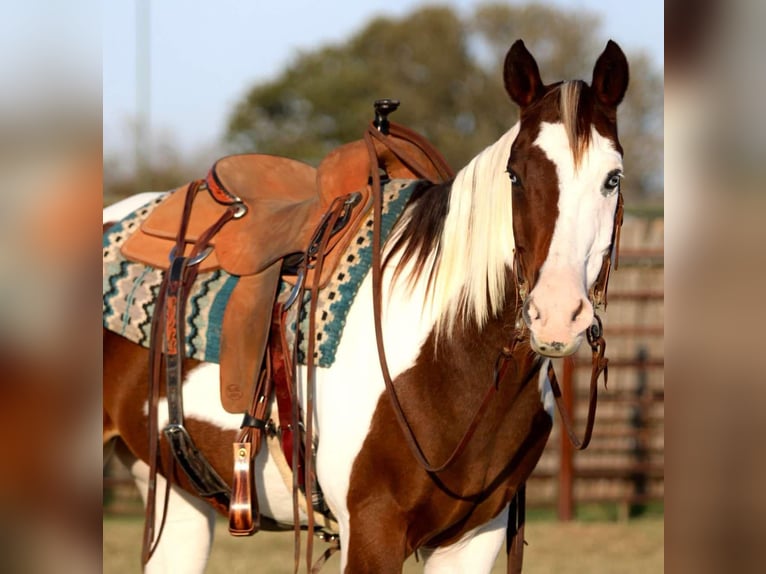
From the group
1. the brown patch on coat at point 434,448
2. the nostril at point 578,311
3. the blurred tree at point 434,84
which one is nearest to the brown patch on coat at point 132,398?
the brown patch on coat at point 434,448

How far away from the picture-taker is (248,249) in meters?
2.91

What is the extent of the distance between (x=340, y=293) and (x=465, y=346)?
380 millimetres

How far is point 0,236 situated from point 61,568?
0.26 m

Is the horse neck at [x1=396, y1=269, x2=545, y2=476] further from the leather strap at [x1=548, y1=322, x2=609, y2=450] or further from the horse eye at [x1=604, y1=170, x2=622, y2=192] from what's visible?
the horse eye at [x1=604, y1=170, x2=622, y2=192]

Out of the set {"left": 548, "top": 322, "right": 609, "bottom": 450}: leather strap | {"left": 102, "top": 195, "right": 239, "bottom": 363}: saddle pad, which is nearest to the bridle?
{"left": 548, "top": 322, "right": 609, "bottom": 450}: leather strap

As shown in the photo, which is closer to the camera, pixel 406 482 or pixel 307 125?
pixel 406 482

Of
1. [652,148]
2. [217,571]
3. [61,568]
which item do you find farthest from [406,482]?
[652,148]

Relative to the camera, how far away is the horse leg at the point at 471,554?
8.72ft

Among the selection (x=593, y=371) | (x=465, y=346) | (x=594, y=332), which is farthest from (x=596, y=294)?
(x=465, y=346)

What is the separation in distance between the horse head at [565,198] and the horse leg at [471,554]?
84 cm

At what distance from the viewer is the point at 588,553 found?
19.5 feet

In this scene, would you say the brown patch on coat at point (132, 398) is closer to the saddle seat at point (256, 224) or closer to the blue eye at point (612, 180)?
the saddle seat at point (256, 224)

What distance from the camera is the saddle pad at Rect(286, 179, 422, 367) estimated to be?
2.57 meters

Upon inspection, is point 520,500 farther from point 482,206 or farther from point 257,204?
point 257,204
